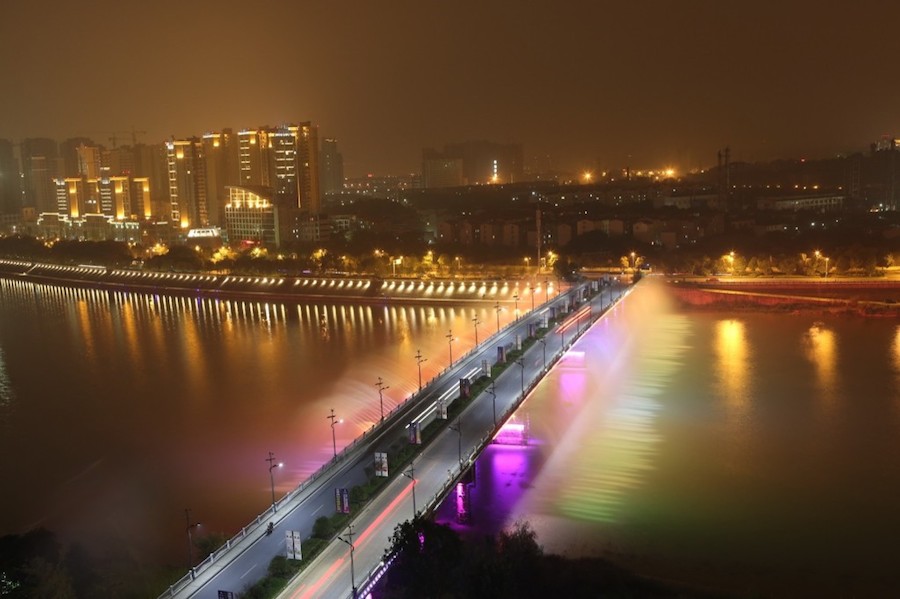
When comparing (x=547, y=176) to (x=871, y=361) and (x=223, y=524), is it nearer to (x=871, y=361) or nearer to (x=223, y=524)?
(x=871, y=361)

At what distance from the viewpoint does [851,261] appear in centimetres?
1228

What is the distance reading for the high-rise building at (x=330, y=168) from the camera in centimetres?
3728

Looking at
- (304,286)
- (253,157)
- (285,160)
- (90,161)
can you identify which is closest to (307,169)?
(285,160)

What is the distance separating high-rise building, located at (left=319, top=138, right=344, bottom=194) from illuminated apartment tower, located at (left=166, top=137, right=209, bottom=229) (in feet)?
48.5

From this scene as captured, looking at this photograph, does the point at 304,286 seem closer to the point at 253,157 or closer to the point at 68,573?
the point at 253,157

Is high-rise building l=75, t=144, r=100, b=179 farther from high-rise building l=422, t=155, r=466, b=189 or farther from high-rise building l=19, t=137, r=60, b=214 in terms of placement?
high-rise building l=422, t=155, r=466, b=189

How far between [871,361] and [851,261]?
4997mm

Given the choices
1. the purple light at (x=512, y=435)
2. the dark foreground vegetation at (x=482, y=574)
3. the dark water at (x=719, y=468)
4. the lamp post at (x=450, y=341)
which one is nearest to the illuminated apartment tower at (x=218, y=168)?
the lamp post at (x=450, y=341)

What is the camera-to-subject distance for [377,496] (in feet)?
13.0

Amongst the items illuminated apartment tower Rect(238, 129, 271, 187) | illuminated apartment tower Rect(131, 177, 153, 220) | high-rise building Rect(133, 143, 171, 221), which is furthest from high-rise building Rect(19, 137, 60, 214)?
illuminated apartment tower Rect(238, 129, 271, 187)

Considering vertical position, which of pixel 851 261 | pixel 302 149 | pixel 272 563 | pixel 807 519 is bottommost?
pixel 807 519

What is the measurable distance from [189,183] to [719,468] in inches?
760

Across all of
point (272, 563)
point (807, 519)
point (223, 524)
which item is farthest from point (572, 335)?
point (272, 563)

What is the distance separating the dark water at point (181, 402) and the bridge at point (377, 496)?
0.58 meters
